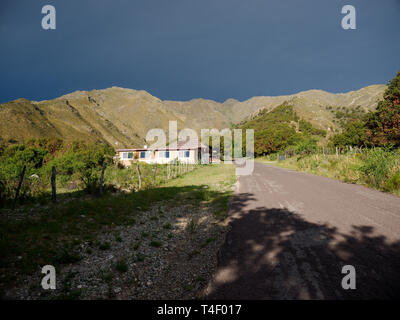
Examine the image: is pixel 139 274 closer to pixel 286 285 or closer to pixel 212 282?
pixel 212 282

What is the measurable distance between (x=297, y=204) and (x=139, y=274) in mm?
5387

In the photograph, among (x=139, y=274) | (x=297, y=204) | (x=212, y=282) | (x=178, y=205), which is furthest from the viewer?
(x=178, y=205)

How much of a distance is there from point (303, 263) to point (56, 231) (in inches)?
204

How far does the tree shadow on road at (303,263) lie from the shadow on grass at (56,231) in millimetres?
2206

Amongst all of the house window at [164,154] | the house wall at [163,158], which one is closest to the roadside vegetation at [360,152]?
the house wall at [163,158]

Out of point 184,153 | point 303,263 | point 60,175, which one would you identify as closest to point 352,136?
point 184,153

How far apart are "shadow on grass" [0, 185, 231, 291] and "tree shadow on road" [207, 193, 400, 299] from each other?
2206 mm

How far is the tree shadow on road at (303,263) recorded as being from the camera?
229cm

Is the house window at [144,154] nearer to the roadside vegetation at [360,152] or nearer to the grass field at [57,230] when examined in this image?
the roadside vegetation at [360,152]

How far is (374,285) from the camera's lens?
231 centimetres

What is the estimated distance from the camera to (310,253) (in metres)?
3.11

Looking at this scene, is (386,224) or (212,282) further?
(386,224)
